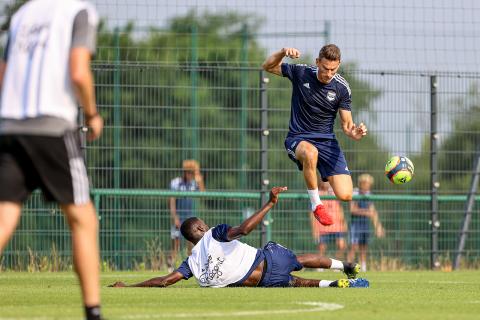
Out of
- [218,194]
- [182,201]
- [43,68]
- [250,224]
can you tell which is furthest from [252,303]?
[182,201]

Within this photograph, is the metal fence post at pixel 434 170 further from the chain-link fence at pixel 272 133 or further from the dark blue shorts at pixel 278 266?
the dark blue shorts at pixel 278 266

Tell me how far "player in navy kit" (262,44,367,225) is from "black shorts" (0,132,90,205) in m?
7.10

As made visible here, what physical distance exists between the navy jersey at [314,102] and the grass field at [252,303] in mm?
2250

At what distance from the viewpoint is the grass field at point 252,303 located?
799 centimetres

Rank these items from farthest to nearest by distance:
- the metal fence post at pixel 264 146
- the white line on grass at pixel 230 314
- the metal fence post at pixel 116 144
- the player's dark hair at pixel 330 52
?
the metal fence post at pixel 264 146 → the metal fence post at pixel 116 144 → the player's dark hair at pixel 330 52 → the white line on grass at pixel 230 314

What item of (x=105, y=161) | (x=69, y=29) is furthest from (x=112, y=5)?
(x=69, y=29)

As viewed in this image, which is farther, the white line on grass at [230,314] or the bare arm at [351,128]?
the bare arm at [351,128]

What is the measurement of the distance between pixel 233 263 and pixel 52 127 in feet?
17.6

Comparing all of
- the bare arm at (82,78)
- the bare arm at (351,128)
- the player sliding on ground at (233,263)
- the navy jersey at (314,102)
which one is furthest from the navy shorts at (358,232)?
the bare arm at (82,78)

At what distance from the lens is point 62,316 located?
25.1ft

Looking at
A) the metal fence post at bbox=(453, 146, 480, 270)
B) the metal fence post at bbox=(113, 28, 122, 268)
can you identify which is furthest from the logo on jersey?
the metal fence post at bbox=(453, 146, 480, 270)

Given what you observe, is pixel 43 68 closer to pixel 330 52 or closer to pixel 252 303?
pixel 252 303

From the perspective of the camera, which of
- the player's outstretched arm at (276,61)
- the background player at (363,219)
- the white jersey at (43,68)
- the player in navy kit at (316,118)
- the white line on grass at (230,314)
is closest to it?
the white jersey at (43,68)

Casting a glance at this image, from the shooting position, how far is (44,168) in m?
6.51
